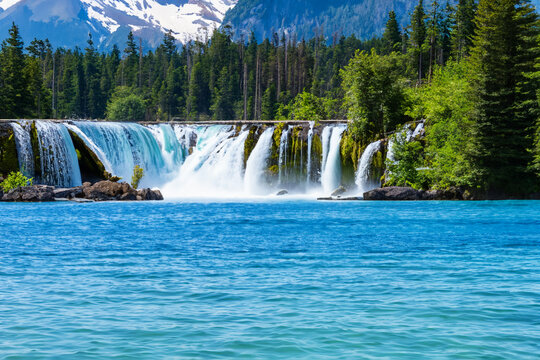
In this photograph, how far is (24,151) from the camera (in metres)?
47.2

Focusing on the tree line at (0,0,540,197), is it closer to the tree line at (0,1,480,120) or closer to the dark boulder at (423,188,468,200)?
the dark boulder at (423,188,468,200)

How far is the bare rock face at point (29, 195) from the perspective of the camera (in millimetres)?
41906

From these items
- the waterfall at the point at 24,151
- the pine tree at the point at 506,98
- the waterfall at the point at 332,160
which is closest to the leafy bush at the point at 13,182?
the waterfall at the point at 24,151

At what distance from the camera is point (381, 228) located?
2492cm

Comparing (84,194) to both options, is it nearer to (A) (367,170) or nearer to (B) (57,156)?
(B) (57,156)

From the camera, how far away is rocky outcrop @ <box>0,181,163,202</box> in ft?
138

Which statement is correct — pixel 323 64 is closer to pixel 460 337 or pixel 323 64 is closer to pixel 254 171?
pixel 254 171

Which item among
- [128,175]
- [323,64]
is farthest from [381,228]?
[323,64]

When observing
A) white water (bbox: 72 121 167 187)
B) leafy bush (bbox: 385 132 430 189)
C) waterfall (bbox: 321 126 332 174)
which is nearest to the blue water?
leafy bush (bbox: 385 132 430 189)

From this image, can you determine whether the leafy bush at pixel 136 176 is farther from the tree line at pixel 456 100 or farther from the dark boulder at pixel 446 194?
the dark boulder at pixel 446 194

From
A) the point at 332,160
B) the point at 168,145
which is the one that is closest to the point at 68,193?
the point at 168,145

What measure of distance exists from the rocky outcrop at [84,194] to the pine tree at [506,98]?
23650mm

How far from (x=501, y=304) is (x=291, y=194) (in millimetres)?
42855

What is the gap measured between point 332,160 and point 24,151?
79.7ft
